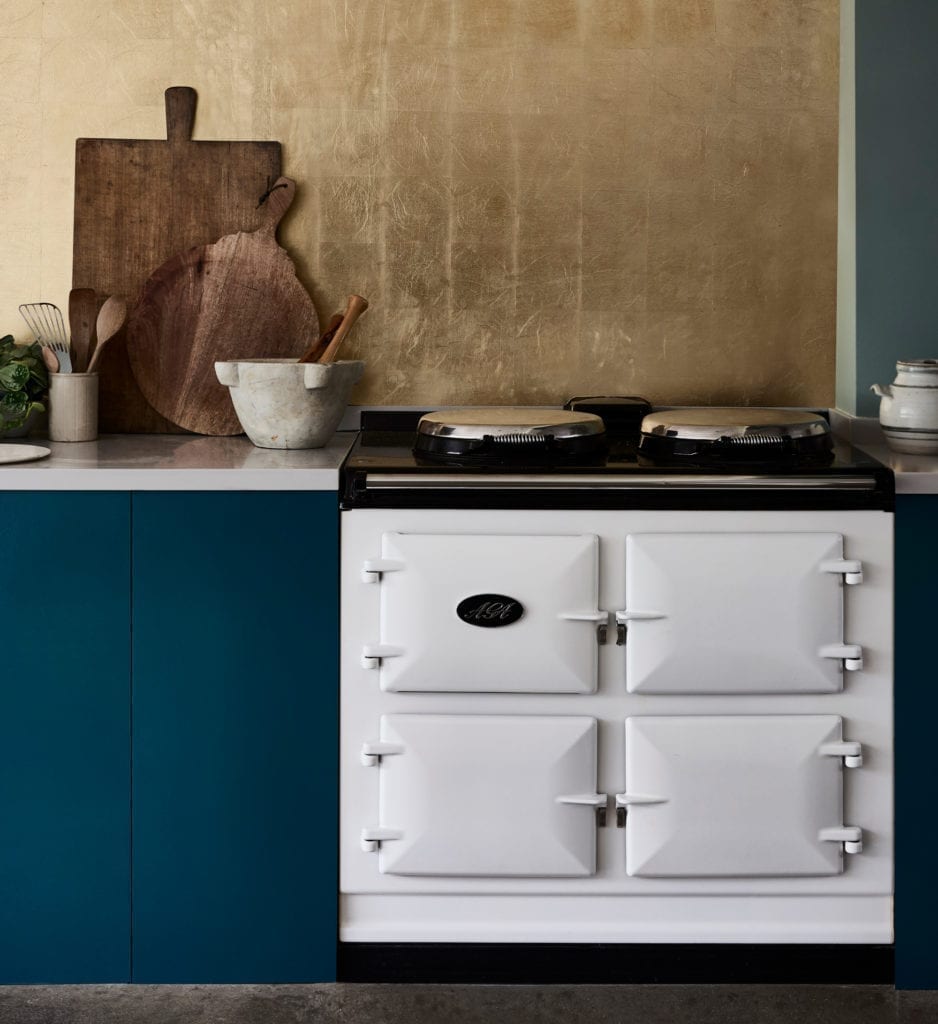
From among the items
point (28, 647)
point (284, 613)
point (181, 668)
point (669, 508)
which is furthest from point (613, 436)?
point (28, 647)

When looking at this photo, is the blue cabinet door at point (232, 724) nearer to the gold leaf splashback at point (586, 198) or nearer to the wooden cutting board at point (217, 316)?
the wooden cutting board at point (217, 316)

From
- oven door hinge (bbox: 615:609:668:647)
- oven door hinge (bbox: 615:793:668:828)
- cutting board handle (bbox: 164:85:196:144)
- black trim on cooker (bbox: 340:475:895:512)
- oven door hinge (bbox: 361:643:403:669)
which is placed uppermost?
cutting board handle (bbox: 164:85:196:144)

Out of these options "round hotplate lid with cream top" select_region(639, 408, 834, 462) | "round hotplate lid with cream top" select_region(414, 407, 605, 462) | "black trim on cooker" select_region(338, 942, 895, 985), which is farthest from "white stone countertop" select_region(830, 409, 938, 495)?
"black trim on cooker" select_region(338, 942, 895, 985)

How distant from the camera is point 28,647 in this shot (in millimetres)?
2061

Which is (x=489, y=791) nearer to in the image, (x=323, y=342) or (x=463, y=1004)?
(x=463, y=1004)

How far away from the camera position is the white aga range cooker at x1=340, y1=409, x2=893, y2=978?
2.00 metres

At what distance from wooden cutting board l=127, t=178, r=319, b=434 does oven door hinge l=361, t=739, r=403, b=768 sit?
0.81 meters

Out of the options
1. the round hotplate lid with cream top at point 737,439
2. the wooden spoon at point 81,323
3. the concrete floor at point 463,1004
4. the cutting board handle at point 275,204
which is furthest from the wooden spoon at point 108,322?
the concrete floor at point 463,1004

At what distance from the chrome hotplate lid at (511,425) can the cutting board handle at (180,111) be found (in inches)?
33.4

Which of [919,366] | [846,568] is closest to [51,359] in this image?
[846,568]

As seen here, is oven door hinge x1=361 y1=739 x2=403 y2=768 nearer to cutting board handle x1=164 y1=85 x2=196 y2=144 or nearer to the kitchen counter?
the kitchen counter

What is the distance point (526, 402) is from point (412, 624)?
2.50 feet

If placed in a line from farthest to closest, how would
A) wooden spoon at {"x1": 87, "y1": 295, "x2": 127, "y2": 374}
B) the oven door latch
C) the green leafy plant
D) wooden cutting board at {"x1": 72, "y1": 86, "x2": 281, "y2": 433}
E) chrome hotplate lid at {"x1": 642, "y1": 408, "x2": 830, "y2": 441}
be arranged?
wooden cutting board at {"x1": 72, "y1": 86, "x2": 281, "y2": 433}, wooden spoon at {"x1": 87, "y1": 295, "x2": 127, "y2": 374}, the green leafy plant, chrome hotplate lid at {"x1": 642, "y1": 408, "x2": 830, "y2": 441}, the oven door latch

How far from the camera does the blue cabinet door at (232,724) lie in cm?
205
